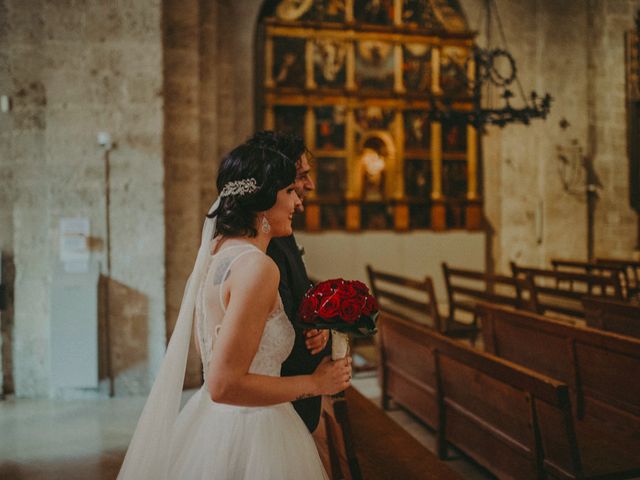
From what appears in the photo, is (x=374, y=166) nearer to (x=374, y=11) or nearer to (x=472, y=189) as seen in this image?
(x=472, y=189)

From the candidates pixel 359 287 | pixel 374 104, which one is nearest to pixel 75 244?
pixel 359 287

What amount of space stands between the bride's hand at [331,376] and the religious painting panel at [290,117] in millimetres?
7315

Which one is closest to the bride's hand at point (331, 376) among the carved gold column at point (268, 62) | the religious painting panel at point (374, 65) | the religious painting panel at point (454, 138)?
the carved gold column at point (268, 62)

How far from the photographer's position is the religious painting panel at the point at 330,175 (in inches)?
355

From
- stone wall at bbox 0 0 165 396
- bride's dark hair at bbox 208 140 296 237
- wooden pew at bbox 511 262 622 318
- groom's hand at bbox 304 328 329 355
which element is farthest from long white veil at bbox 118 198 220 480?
wooden pew at bbox 511 262 622 318

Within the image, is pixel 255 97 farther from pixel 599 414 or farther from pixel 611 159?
pixel 599 414

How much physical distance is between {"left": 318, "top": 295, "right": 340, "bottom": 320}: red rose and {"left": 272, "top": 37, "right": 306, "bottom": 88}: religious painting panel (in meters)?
7.63

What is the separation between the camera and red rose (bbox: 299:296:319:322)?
5.59 feet

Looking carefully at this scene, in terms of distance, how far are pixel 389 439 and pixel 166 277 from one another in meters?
3.51

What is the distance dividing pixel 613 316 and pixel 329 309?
142 inches

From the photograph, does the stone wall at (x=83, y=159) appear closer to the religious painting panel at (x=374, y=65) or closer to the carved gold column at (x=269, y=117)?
the carved gold column at (x=269, y=117)

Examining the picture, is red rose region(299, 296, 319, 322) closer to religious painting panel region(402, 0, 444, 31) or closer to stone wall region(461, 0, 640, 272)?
stone wall region(461, 0, 640, 272)

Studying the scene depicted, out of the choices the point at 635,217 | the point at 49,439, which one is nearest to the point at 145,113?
the point at 49,439

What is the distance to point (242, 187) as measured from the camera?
1821 mm
